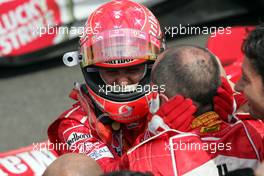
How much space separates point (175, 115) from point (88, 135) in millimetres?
776

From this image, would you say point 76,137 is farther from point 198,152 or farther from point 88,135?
point 198,152

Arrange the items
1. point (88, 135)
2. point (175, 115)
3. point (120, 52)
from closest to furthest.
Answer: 1. point (175, 115)
2. point (120, 52)
3. point (88, 135)

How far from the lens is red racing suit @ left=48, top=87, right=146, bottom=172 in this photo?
9.21ft

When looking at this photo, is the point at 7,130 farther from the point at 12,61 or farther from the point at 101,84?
the point at 101,84

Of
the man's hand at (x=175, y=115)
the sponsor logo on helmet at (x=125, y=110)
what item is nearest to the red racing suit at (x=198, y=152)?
the man's hand at (x=175, y=115)

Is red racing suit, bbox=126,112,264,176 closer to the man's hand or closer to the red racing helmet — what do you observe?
the man's hand

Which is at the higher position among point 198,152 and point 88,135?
point 198,152

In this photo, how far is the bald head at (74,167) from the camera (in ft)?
7.37

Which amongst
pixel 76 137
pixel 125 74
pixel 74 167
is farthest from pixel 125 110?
pixel 74 167

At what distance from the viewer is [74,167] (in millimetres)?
2256

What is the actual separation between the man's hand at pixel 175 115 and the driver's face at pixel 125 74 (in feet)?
1.98

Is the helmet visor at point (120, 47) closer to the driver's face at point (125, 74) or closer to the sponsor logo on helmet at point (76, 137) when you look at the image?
the driver's face at point (125, 74)

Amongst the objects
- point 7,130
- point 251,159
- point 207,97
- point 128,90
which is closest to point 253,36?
point 207,97

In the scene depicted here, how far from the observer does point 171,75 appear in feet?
7.45
